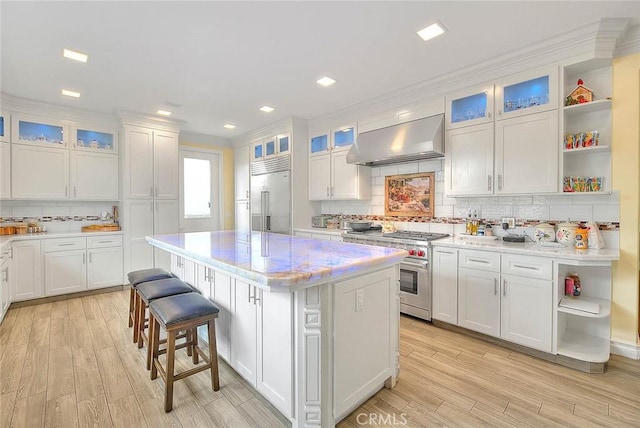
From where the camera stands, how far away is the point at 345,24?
2.40 m

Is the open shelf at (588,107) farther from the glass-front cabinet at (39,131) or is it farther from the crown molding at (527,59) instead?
the glass-front cabinet at (39,131)

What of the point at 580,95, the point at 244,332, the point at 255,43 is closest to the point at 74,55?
the point at 255,43

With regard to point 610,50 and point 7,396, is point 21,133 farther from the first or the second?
point 610,50

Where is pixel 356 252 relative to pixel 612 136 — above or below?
below

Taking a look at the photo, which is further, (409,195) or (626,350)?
(409,195)

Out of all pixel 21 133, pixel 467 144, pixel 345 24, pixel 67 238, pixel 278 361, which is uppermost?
pixel 345 24

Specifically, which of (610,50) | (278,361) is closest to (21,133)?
(278,361)

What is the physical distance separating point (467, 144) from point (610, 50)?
1.27 m

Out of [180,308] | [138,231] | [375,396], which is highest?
[138,231]

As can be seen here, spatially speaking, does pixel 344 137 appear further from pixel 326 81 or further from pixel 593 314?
pixel 593 314

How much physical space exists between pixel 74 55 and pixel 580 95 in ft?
15.5

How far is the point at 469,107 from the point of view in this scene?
3.27 m

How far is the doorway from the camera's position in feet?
19.4

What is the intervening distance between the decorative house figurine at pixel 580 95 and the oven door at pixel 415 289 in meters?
2.00
